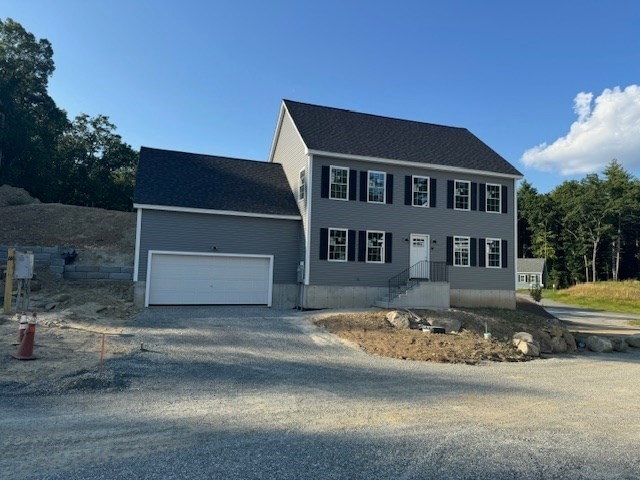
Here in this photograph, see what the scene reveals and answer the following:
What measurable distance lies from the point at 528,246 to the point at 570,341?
6146 cm

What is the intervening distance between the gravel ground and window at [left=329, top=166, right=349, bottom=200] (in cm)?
921

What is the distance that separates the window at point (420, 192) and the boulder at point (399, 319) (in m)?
6.23

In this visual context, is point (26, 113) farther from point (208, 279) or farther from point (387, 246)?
point (387, 246)

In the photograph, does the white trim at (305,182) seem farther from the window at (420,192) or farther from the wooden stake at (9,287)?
the wooden stake at (9,287)

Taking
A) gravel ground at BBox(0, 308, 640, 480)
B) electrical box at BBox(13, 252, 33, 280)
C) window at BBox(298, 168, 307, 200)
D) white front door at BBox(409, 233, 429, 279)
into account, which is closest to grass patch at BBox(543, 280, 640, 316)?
Result: white front door at BBox(409, 233, 429, 279)

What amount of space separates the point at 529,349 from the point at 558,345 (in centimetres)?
241

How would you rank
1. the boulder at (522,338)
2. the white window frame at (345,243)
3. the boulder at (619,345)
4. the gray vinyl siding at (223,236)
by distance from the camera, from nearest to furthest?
the boulder at (522,338), the boulder at (619,345), the gray vinyl siding at (223,236), the white window frame at (345,243)

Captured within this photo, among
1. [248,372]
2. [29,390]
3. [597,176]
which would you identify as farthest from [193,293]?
[597,176]

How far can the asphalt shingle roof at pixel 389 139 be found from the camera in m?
19.5

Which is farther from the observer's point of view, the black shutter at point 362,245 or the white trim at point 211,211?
the black shutter at point 362,245

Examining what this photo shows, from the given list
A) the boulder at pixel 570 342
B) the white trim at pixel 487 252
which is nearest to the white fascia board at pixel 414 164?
the white trim at pixel 487 252

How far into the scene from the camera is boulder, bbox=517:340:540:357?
499 inches

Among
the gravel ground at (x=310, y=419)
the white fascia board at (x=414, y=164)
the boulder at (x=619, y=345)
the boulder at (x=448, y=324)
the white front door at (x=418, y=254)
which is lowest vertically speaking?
the boulder at (x=619, y=345)

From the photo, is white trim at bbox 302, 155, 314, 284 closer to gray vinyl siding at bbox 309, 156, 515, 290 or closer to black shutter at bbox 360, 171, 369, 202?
gray vinyl siding at bbox 309, 156, 515, 290
